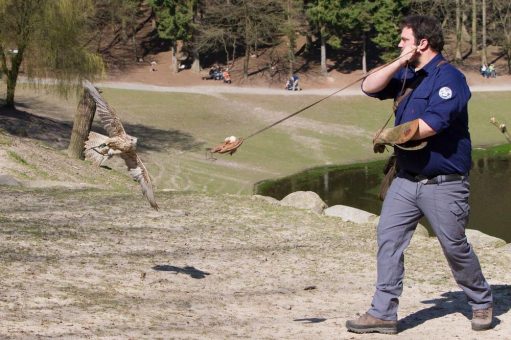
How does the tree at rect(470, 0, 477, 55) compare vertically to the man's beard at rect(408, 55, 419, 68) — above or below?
below

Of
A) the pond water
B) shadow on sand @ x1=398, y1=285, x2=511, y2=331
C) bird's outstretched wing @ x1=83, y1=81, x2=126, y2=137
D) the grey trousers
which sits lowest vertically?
the pond water

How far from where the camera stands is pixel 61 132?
97.0ft

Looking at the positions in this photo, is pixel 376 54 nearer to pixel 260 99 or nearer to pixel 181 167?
pixel 260 99

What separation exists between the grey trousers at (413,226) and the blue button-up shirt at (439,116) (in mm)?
144

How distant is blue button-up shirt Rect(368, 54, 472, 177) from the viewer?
6477mm

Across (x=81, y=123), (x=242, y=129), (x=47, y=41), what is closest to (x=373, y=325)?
(x=81, y=123)

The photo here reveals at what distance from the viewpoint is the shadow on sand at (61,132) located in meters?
27.5

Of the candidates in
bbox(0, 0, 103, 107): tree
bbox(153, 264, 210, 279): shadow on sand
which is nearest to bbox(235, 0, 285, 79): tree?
bbox(0, 0, 103, 107): tree

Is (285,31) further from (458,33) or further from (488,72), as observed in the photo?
(488,72)

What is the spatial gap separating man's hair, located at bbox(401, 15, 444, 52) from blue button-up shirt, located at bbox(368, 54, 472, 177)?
11cm

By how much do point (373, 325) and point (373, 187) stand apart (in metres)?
22.0

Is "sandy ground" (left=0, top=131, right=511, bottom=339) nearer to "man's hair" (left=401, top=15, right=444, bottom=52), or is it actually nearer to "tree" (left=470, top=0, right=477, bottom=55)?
"man's hair" (left=401, top=15, right=444, bottom=52)

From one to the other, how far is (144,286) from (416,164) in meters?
2.95

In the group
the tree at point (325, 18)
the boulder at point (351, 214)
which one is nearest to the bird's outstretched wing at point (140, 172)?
the boulder at point (351, 214)
